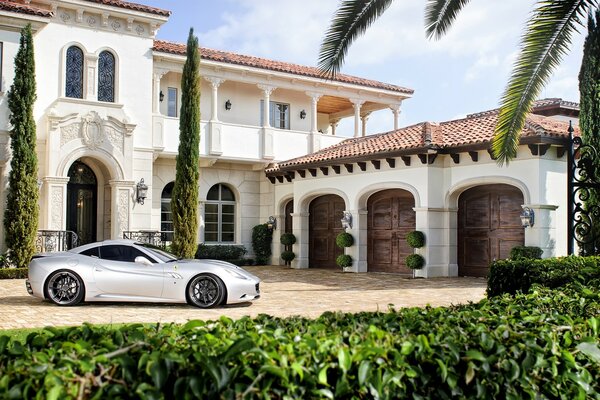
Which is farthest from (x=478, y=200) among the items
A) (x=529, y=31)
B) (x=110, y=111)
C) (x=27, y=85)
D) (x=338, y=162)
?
(x=27, y=85)

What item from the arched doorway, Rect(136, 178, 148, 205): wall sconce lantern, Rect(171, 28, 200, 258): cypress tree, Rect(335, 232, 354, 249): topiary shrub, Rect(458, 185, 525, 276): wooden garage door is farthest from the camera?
the arched doorway

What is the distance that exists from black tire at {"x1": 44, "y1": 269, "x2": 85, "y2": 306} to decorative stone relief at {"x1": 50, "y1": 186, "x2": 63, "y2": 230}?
9.09 m

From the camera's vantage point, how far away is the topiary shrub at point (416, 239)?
19219 millimetres

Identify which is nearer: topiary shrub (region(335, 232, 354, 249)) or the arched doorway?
topiary shrub (region(335, 232, 354, 249))

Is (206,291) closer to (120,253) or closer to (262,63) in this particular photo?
(120,253)

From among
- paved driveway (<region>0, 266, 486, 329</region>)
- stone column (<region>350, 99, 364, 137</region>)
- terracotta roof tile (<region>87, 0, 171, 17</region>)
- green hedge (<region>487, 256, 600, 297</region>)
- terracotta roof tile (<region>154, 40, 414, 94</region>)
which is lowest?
paved driveway (<region>0, 266, 486, 329</region>)

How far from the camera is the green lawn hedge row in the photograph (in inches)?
97.9

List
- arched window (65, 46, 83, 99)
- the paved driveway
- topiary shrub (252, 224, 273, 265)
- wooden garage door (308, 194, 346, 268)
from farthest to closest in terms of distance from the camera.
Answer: topiary shrub (252, 224, 273, 265) → wooden garage door (308, 194, 346, 268) → arched window (65, 46, 83, 99) → the paved driveway

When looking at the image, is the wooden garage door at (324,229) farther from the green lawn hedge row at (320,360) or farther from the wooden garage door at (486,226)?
the green lawn hedge row at (320,360)

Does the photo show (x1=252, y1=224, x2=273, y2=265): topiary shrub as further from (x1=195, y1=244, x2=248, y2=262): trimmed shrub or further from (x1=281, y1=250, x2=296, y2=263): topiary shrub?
(x1=281, y1=250, x2=296, y2=263): topiary shrub

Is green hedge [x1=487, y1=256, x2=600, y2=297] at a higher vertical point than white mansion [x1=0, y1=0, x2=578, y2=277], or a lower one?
lower

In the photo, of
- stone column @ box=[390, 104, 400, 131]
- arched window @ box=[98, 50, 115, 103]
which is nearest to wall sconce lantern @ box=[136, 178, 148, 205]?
arched window @ box=[98, 50, 115, 103]

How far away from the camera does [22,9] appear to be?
63.3 ft

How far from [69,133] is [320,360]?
1978cm
